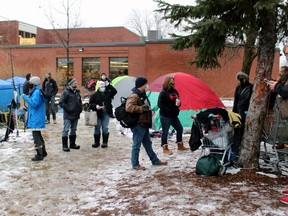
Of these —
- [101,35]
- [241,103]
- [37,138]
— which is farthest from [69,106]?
[101,35]

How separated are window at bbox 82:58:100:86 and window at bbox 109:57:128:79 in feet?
4.48

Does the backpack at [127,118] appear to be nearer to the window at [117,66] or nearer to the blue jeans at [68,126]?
the blue jeans at [68,126]

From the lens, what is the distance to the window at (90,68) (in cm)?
3167

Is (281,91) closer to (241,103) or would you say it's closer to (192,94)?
(241,103)

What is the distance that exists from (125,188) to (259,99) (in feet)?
8.61

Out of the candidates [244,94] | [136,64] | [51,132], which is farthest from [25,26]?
[244,94]

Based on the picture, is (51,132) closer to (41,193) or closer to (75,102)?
(75,102)

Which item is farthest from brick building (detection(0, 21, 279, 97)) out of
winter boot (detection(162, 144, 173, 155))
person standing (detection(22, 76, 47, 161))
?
person standing (detection(22, 76, 47, 161))

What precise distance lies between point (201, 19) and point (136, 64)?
82.5ft

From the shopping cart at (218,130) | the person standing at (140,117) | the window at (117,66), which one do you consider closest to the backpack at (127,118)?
the person standing at (140,117)

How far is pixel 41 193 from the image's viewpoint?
17.4 feet

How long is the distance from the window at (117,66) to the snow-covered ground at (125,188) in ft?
77.7

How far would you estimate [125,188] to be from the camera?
5375 mm

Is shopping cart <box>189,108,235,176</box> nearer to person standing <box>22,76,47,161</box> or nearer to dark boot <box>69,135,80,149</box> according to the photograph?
person standing <box>22,76,47,161</box>
